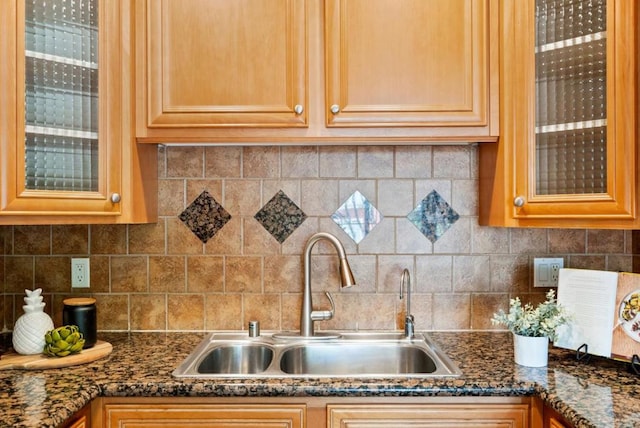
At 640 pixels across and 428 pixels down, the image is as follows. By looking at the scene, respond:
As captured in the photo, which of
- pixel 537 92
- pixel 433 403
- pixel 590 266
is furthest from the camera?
pixel 590 266

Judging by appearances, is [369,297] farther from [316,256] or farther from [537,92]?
[537,92]

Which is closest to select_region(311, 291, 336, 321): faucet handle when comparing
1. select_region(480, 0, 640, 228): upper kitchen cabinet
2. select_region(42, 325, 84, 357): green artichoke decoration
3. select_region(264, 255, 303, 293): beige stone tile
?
select_region(264, 255, 303, 293): beige stone tile

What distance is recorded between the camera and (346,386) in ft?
4.77

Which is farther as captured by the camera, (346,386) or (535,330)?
(535,330)

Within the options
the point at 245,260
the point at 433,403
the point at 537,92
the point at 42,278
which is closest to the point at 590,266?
the point at 537,92

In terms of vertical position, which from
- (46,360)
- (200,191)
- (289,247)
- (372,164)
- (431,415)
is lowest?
(431,415)

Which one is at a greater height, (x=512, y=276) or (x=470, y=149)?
(x=470, y=149)

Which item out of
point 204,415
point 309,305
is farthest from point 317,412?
point 309,305

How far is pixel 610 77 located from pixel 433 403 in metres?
1.06

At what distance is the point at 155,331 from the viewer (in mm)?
2076

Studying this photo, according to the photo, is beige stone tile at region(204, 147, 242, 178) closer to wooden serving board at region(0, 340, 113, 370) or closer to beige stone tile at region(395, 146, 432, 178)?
beige stone tile at region(395, 146, 432, 178)

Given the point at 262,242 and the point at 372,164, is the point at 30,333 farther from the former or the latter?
the point at 372,164

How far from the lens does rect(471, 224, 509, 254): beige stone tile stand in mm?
2059

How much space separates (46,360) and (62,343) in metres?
0.06
